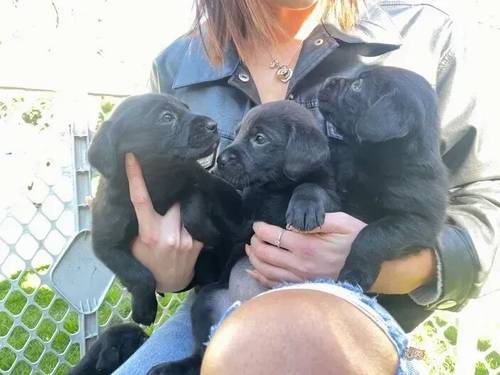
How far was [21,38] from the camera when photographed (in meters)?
5.51

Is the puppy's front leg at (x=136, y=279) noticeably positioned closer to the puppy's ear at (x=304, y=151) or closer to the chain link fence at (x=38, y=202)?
the puppy's ear at (x=304, y=151)

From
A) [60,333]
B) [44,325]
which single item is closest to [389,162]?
[60,333]

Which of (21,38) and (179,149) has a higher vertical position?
(179,149)

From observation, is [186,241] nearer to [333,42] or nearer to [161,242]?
[161,242]

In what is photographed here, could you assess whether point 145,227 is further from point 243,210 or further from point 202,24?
point 202,24

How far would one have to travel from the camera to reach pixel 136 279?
2240mm

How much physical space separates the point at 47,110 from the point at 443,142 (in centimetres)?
181

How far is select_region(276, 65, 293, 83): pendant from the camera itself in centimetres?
235

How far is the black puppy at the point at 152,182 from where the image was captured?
7.16 feet

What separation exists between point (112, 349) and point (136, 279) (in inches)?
20.8

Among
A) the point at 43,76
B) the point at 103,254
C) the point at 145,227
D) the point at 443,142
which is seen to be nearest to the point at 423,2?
the point at 443,142

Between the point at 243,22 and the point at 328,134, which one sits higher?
the point at 243,22

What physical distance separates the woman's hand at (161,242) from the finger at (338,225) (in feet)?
A: 1.81

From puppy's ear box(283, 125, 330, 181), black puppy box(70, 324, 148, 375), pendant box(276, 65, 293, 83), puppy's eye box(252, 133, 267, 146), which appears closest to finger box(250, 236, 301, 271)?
puppy's ear box(283, 125, 330, 181)
